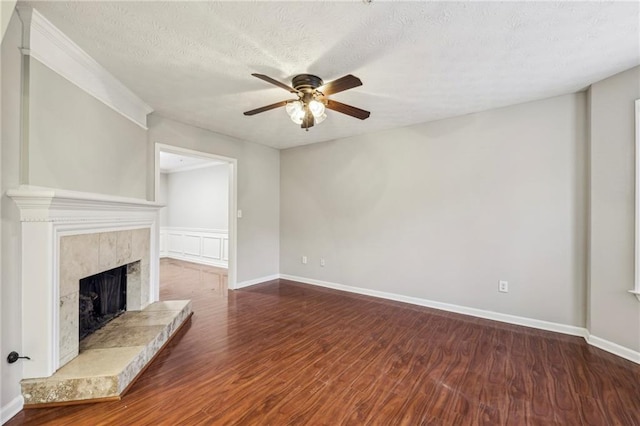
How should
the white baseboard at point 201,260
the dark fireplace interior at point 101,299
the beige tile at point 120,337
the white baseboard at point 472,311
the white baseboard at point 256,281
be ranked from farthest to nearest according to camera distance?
the white baseboard at point 201,260 → the white baseboard at point 256,281 → the white baseboard at point 472,311 → the dark fireplace interior at point 101,299 → the beige tile at point 120,337

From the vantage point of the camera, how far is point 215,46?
204cm

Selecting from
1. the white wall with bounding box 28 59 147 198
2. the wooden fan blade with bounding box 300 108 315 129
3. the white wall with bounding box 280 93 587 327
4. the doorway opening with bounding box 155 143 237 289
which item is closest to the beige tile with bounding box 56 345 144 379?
the white wall with bounding box 28 59 147 198

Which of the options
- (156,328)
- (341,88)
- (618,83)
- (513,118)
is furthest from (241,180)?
(618,83)

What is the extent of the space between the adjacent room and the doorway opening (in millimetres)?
2267

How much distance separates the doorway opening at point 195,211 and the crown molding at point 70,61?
10.0 ft

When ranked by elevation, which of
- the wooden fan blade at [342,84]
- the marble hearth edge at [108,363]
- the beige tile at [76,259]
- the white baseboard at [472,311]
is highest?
the wooden fan blade at [342,84]

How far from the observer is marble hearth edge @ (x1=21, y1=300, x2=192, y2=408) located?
1.74 meters

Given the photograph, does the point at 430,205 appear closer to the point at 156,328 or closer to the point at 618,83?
the point at 618,83

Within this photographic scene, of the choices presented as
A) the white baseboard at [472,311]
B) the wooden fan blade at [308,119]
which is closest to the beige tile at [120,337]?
the wooden fan blade at [308,119]

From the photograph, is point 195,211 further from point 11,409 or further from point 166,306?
point 11,409

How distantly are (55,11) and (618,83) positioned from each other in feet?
14.4

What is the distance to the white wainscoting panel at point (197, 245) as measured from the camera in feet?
20.6

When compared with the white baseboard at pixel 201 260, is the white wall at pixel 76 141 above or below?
above

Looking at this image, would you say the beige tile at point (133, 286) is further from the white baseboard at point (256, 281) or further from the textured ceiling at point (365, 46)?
the textured ceiling at point (365, 46)
